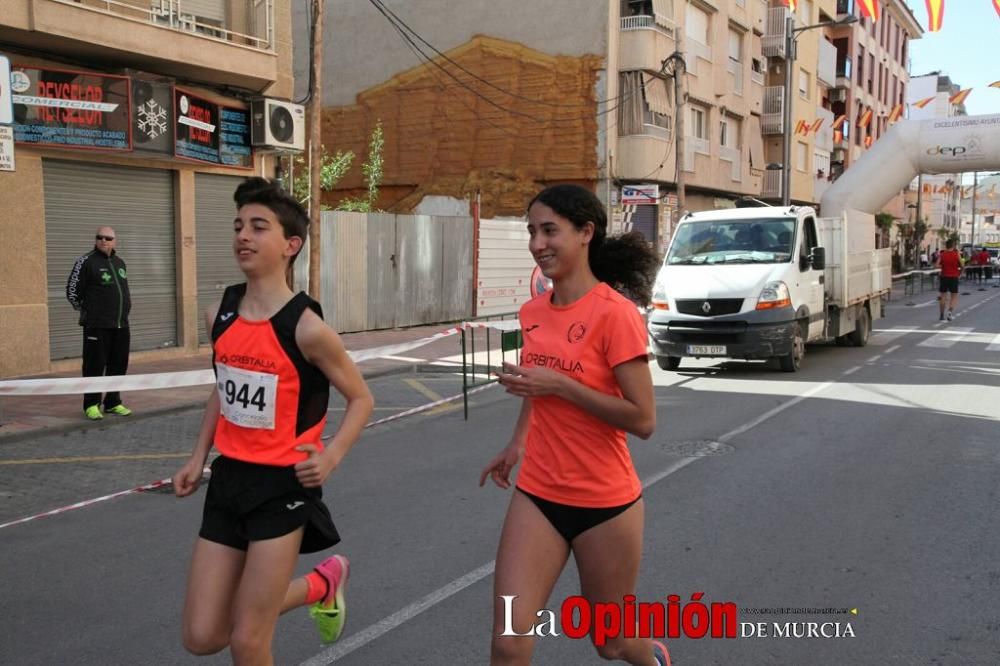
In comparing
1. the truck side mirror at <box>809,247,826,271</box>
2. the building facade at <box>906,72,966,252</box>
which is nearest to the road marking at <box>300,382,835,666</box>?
the truck side mirror at <box>809,247,826,271</box>

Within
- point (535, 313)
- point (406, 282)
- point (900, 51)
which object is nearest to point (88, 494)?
point (535, 313)

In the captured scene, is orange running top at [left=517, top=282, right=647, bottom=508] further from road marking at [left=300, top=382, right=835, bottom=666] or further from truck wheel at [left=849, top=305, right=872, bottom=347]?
truck wheel at [left=849, top=305, right=872, bottom=347]

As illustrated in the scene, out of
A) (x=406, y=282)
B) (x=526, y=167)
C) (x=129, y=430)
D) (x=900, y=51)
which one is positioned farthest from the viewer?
(x=900, y=51)

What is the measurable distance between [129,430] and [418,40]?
22.9 meters

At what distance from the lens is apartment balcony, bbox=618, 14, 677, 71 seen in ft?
89.7

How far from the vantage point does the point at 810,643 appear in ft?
Answer: 13.3

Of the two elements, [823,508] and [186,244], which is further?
[186,244]

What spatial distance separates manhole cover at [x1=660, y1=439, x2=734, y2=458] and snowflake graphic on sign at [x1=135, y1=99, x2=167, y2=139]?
31.0ft

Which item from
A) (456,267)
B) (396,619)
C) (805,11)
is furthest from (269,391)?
(805,11)

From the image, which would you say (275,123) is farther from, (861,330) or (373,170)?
(373,170)

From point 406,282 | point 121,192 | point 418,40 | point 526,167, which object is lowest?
point 406,282

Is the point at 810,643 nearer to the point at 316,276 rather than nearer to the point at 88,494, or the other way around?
the point at 88,494

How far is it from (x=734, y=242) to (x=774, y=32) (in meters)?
28.8

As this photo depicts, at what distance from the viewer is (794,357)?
12.6 m
